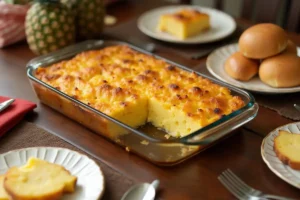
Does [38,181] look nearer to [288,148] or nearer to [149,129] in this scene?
[149,129]

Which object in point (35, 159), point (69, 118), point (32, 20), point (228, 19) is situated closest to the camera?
point (35, 159)

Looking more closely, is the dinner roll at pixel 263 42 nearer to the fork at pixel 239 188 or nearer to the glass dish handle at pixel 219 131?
the glass dish handle at pixel 219 131

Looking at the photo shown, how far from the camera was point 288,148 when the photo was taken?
1.09m

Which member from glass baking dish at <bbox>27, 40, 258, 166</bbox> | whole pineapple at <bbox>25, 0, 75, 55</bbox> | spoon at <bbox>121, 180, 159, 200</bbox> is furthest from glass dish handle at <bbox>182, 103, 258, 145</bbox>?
whole pineapple at <bbox>25, 0, 75, 55</bbox>

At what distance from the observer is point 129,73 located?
4.65ft

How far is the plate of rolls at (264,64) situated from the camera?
54.5 inches

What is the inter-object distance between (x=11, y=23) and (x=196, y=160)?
98cm

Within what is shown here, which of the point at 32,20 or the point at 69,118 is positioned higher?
the point at 32,20

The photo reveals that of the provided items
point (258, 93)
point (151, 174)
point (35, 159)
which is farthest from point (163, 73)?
point (35, 159)

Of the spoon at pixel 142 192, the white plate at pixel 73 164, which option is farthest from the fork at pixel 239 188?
the white plate at pixel 73 164

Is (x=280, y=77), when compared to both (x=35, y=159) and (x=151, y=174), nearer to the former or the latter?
(x=151, y=174)

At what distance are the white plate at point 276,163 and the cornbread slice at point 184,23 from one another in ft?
2.27

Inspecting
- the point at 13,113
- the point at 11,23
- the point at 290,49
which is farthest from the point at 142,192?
the point at 11,23

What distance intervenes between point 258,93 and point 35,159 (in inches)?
28.5
